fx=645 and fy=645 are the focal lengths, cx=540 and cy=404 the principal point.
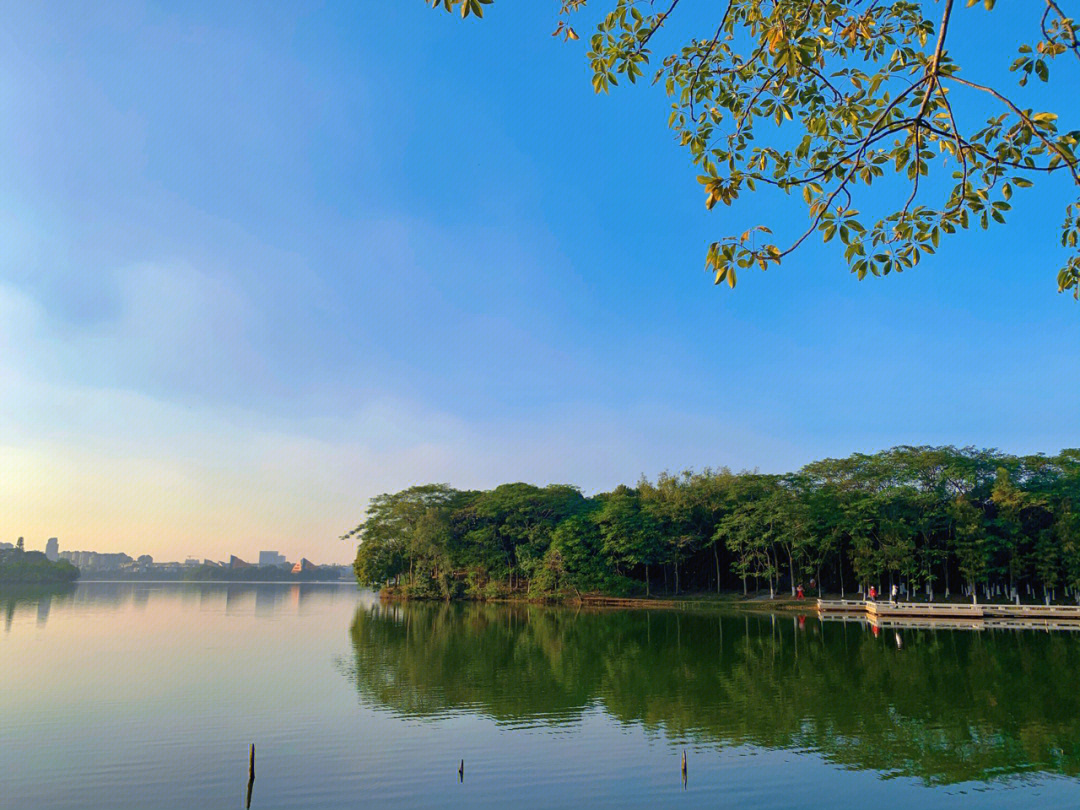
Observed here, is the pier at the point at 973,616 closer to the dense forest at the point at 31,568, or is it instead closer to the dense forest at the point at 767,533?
the dense forest at the point at 767,533

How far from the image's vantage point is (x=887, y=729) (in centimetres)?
1408

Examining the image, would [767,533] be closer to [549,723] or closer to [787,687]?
[787,687]

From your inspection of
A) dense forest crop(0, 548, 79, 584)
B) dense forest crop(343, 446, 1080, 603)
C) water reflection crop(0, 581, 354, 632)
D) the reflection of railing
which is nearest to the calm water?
the reflection of railing

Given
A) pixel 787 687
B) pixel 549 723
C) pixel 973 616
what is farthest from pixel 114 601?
pixel 973 616

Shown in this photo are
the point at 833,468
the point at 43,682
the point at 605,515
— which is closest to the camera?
the point at 43,682

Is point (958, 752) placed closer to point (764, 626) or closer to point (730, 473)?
point (764, 626)

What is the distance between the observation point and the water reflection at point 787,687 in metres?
13.0

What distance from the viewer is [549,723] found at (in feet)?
49.1

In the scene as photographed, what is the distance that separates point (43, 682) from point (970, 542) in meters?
46.6

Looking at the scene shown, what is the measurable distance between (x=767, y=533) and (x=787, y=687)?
27846 mm

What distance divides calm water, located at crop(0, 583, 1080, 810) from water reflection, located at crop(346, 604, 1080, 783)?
0.09 meters

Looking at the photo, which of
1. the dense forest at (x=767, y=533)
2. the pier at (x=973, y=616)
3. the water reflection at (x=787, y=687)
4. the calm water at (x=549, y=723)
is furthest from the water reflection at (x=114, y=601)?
the pier at (x=973, y=616)

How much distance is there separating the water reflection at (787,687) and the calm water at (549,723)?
0.09 m

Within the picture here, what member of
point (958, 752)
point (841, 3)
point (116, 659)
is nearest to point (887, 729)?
point (958, 752)
